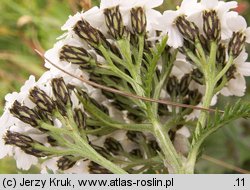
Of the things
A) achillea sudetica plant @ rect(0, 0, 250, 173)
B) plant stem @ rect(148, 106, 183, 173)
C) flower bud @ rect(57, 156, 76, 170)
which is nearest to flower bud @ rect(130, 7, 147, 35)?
achillea sudetica plant @ rect(0, 0, 250, 173)

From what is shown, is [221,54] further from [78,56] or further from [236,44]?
[78,56]

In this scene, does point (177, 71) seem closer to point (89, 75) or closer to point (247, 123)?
point (89, 75)

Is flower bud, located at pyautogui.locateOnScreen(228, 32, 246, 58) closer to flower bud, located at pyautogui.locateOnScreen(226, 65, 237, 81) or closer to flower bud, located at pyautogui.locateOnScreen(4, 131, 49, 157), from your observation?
flower bud, located at pyautogui.locateOnScreen(226, 65, 237, 81)

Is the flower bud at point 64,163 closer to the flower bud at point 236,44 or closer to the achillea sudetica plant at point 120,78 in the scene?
the achillea sudetica plant at point 120,78

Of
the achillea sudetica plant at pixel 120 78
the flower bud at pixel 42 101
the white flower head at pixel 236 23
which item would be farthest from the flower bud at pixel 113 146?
the white flower head at pixel 236 23

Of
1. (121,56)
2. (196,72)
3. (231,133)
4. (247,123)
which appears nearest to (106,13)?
(121,56)

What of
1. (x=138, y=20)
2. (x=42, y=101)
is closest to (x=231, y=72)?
(x=138, y=20)
